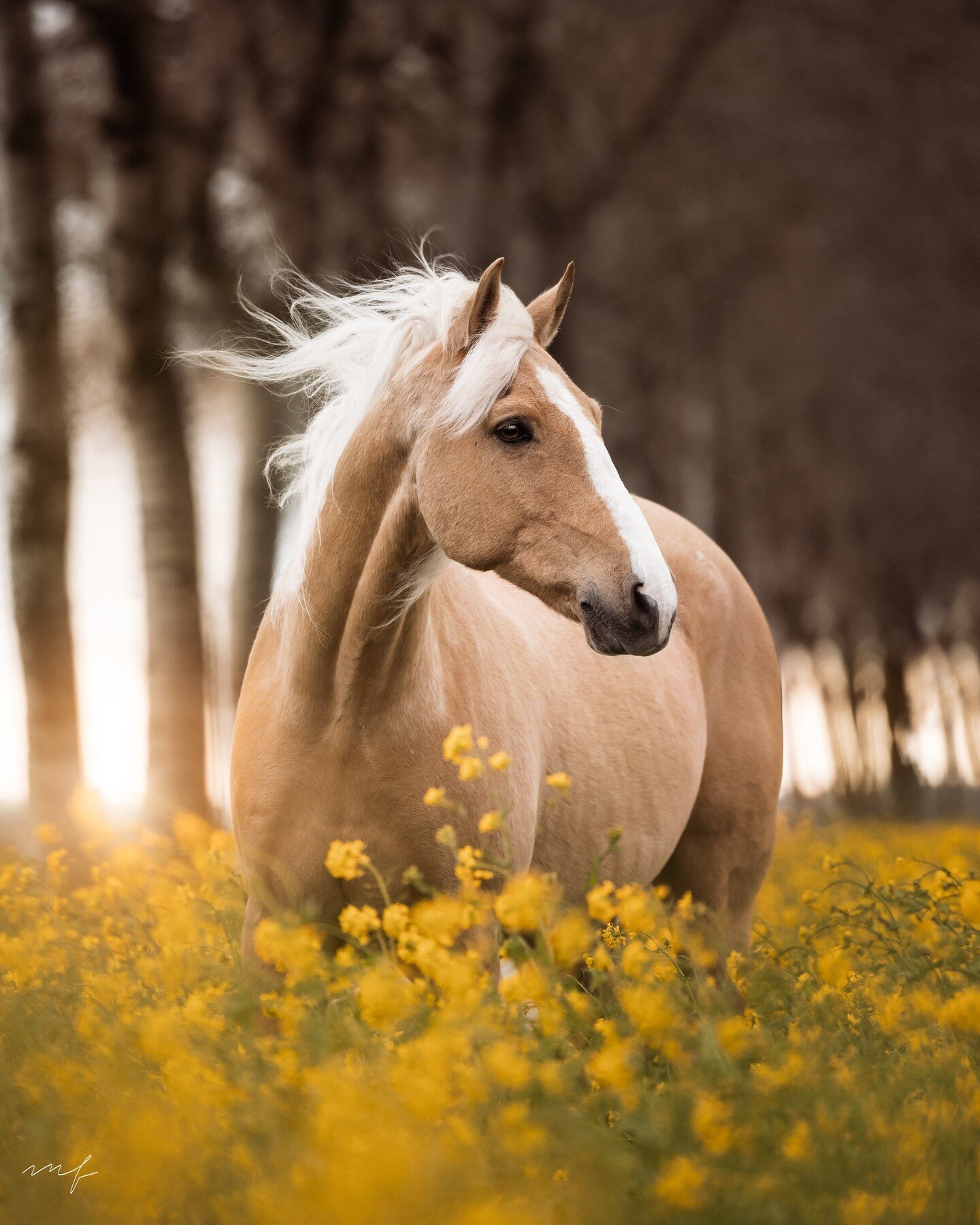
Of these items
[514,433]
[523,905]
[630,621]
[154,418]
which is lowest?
[523,905]

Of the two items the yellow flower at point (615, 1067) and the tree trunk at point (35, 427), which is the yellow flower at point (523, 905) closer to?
the yellow flower at point (615, 1067)

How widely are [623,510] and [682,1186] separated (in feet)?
5.68

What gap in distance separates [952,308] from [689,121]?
4.26 metres

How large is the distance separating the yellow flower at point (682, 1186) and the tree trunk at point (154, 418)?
6.09m

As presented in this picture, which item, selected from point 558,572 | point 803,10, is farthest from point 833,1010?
point 803,10

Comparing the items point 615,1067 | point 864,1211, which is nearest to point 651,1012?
point 615,1067

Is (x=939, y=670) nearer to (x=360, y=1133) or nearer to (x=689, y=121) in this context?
(x=689, y=121)

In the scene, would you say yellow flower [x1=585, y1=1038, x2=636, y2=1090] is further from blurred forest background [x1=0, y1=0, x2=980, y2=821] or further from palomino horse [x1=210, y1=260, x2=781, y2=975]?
blurred forest background [x1=0, y1=0, x2=980, y2=821]

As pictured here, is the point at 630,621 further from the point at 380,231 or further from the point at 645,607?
the point at 380,231

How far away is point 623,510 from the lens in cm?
314

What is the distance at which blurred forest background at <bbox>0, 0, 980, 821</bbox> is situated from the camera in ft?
28.0

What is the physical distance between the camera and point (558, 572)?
3.21m

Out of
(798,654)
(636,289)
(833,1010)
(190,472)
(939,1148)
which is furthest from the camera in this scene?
(798,654)

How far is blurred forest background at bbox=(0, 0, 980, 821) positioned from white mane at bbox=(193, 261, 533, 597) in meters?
2.34
